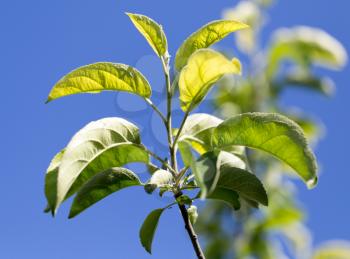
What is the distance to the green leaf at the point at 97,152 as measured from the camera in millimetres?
873

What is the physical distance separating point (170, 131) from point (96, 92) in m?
0.17

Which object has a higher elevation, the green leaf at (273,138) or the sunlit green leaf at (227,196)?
the green leaf at (273,138)

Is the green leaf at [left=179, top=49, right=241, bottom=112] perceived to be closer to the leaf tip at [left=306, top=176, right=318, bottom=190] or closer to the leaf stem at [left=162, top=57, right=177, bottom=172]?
the leaf stem at [left=162, top=57, right=177, bottom=172]

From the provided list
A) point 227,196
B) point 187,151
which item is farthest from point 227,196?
point 187,151

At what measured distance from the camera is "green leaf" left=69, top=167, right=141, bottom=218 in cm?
101

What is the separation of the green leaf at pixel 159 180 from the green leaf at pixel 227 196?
11 cm

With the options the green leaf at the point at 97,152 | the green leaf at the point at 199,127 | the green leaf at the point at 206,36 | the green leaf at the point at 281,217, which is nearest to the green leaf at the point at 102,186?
the green leaf at the point at 97,152

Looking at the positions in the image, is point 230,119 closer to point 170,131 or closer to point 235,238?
point 170,131

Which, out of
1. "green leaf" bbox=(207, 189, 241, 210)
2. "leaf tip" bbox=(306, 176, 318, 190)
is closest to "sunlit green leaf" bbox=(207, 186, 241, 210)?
"green leaf" bbox=(207, 189, 241, 210)

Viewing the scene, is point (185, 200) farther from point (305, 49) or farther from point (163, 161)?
point (305, 49)

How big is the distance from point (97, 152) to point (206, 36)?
0.35 metres

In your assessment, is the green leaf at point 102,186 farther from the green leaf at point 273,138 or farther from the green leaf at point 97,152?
the green leaf at point 273,138

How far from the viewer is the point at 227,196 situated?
1.12m

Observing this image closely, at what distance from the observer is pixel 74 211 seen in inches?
39.8
